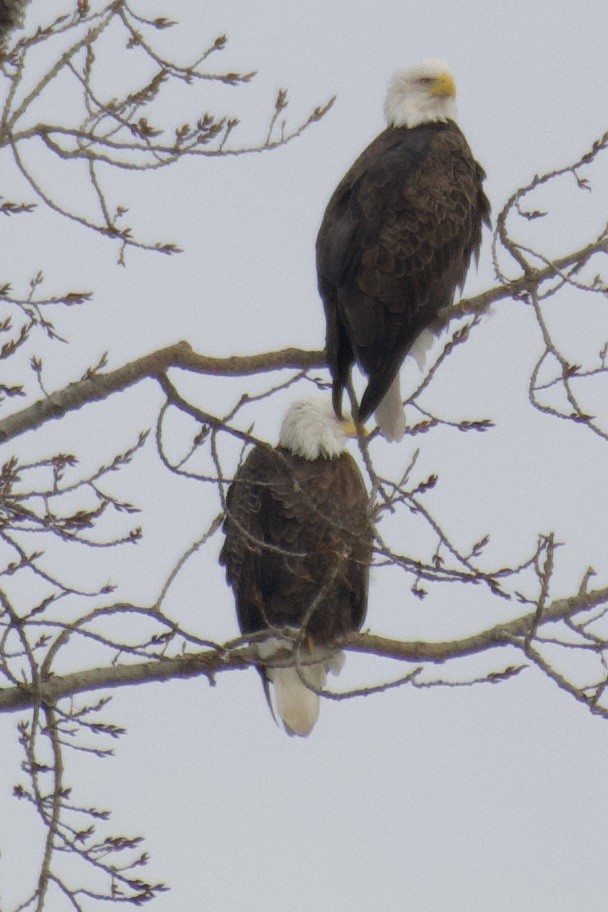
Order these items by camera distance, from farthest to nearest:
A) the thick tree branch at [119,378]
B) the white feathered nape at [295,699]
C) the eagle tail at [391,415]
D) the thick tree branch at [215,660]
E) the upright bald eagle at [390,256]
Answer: the white feathered nape at [295,699] → the upright bald eagle at [390,256] → the eagle tail at [391,415] → the thick tree branch at [215,660] → the thick tree branch at [119,378]

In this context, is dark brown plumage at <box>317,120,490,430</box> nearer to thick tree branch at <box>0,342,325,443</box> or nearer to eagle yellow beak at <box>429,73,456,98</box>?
eagle yellow beak at <box>429,73,456,98</box>

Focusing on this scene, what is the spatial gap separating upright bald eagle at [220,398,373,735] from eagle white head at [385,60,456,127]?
40.6 inches

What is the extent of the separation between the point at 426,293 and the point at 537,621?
6.15 ft

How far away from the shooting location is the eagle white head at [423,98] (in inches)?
213

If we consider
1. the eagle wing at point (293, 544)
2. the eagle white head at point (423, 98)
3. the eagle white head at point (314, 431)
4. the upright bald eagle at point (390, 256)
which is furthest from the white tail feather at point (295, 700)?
the eagle white head at point (423, 98)

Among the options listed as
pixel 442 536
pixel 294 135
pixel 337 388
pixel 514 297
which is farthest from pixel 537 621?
pixel 337 388

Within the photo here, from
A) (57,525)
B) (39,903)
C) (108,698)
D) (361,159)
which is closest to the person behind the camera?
(39,903)

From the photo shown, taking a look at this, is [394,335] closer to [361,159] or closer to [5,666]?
[361,159]

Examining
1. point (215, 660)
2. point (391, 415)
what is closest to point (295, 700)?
point (391, 415)

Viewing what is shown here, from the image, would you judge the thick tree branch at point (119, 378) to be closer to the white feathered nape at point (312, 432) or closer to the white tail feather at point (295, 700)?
the white feathered nape at point (312, 432)

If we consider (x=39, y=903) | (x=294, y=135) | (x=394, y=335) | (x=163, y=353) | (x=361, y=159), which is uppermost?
(x=361, y=159)

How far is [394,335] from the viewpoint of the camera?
→ 494 centimetres

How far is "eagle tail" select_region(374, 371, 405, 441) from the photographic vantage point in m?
4.76

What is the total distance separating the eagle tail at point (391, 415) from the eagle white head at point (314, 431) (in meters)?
0.64
